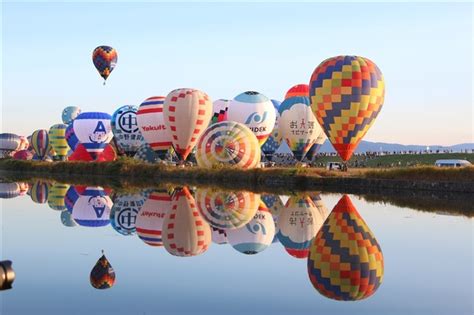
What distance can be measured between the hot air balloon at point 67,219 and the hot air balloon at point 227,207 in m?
3.17

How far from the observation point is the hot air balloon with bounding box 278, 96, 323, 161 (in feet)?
121

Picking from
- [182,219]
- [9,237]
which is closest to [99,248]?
[9,237]

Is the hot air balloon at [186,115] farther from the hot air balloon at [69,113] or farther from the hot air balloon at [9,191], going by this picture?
the hot air balloon at [69,113]

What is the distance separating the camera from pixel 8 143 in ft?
221

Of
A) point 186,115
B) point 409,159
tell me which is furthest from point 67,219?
point 409,159

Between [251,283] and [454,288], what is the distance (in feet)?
9.11

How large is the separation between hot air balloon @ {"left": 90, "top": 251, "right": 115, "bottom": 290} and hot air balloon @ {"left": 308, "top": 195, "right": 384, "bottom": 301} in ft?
9.45

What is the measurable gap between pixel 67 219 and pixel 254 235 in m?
5.72

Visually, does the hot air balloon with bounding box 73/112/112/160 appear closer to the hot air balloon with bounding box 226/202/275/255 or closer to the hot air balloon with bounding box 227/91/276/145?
the hot air balloon with bounding box 227/91/276/145

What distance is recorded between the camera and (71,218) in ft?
56.8

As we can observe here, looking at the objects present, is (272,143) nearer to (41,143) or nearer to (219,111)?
(219,111)

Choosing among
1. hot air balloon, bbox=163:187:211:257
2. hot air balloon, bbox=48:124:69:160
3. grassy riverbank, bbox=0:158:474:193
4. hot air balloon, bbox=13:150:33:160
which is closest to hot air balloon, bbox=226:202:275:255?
hot air balloon, bbox=163:187:211:257

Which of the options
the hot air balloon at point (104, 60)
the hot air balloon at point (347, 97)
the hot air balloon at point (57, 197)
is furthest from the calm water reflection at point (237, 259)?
the hot air balloon at point (104, 60)

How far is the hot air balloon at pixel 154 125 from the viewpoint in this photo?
35.4 m
